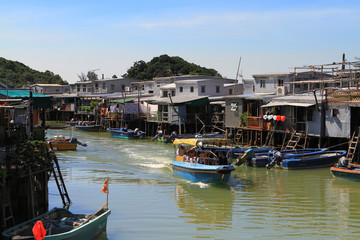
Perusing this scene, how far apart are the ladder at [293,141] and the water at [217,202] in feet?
12.4

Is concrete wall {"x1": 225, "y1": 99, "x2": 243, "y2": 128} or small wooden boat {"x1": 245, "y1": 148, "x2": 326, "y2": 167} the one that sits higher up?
concrete wall {"x1": 225, "y1": 99, "x2": 243, "y2": 128}

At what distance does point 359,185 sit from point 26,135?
1565cm

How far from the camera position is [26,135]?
603 inches

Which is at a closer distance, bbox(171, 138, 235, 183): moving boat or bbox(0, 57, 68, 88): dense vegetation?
bbox(171, 138, 235, 183): moving boat

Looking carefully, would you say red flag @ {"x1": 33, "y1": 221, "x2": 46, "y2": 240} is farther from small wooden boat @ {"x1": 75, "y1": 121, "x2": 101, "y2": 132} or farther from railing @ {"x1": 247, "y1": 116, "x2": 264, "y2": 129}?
small wooden boat @ {"x1": 75, "y1": 121, "x2": 101, "y2": 132}

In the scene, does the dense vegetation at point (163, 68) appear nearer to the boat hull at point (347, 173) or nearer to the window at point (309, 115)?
the window at point (309, 115)

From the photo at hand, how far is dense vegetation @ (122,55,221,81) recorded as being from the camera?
80.9 m

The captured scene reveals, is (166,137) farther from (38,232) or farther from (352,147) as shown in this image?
(38,232)

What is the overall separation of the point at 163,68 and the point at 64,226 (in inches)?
2750

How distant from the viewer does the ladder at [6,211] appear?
42.9 feet

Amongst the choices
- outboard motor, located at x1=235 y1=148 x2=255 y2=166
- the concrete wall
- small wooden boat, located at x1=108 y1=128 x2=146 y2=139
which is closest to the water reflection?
outboard motor, located at x1=235 y1=148 x2=255 y2=166

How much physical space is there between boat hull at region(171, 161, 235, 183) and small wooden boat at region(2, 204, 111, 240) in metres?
7.57

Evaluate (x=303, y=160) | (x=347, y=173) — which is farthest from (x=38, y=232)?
(x=303, y=160)

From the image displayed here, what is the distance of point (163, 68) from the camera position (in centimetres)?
8225
